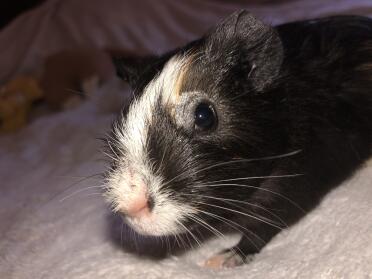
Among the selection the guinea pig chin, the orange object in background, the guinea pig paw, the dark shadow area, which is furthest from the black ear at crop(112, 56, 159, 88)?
the dark shadow area

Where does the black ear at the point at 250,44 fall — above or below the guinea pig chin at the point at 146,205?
above

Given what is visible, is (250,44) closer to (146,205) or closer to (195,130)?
(195,130)

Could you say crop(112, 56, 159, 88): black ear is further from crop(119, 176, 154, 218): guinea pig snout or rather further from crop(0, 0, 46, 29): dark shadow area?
crop(0, 0, 46, 29): dark shadow area

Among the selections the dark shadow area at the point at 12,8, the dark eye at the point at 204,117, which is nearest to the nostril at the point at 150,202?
the dark eye at the point at 204,117

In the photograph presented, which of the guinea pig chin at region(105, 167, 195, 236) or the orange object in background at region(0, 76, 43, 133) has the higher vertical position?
the guinea pig chin at region(105, 167, 195, 236)

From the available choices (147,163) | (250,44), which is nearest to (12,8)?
(250,44)

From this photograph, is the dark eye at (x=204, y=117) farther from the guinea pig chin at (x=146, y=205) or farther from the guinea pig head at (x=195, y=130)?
the guinea pig chin at (x=146, y=205)

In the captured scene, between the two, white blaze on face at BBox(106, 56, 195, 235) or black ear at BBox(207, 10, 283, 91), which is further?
black ear at BBox(207, 10, 283, 91)

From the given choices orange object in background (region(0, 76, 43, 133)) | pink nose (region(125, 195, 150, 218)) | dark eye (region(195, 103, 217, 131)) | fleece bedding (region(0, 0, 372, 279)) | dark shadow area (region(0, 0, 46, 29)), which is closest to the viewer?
pink nose (region(125, 195, 150, 218))

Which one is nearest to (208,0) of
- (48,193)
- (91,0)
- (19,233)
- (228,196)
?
(91,0)
